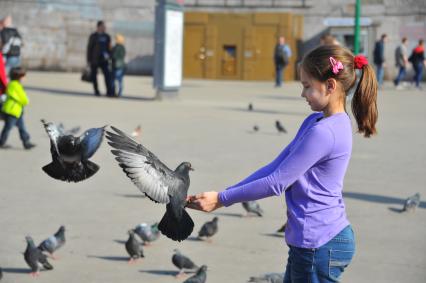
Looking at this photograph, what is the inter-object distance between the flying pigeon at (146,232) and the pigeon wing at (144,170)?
3.83 meters

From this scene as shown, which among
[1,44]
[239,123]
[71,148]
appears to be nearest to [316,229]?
[71,148]

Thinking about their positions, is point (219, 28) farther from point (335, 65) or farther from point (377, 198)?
point (335, 65)

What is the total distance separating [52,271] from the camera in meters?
7.05

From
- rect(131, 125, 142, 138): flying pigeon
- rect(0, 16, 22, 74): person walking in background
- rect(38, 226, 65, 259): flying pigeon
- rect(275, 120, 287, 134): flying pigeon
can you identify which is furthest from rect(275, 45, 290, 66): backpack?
rect(38, 226, 65, 259): flying pigeon

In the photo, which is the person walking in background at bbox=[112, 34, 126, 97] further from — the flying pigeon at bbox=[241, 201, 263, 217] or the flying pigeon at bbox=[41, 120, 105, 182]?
the flying pigeon at bbox=[41, 120, 105, 182]

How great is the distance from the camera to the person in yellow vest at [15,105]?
13680mm

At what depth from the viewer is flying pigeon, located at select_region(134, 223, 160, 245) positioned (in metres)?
7.74

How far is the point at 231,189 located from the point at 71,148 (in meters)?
1.04

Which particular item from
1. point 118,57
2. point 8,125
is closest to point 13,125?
point 8,125

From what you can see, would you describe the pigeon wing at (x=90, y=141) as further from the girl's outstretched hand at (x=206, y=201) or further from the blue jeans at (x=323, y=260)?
the blue jeans at (x=323, y=260)

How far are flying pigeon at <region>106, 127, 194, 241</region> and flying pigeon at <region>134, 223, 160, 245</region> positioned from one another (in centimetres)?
383

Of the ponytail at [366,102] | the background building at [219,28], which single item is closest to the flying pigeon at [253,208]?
the ponytail at [366,102]

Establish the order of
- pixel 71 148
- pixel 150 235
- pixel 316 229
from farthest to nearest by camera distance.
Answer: pixel 150 235 < pixel 71 148 < pixel 316 229

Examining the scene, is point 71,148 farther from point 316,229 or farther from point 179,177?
point 316,229
